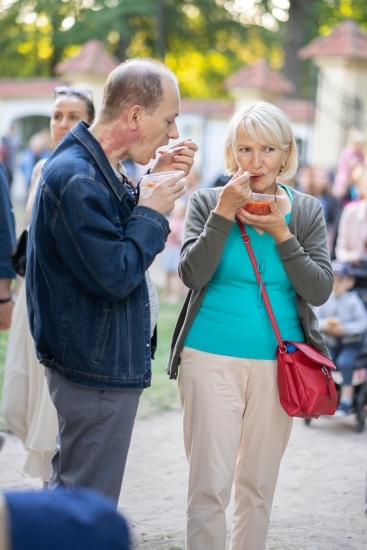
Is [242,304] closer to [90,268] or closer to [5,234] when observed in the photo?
[90,268]

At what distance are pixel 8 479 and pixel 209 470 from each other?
218 centimetres

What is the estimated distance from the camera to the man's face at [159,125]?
2998mm

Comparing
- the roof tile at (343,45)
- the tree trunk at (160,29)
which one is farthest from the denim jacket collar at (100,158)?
the tree trunk at (160,29)

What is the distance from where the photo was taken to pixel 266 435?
3576 millimetres

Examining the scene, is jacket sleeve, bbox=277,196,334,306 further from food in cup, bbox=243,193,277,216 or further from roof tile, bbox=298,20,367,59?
roof tile, bbox=298,20,367,59

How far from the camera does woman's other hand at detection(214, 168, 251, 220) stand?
3.34m

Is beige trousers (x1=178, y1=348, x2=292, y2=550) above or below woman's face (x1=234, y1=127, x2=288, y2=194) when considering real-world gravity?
below

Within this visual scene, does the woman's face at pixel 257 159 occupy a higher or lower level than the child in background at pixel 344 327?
higher

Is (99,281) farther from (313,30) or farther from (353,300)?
(313,30)

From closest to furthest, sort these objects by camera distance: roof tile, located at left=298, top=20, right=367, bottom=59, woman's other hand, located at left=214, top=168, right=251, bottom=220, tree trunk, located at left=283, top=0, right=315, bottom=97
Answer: woman's other hand, located at left=214, top=168, right=251, bottom=220
roof tile, located at left=298, top=20, right=367, bottom=59
tree trunk, located at left=283, top=0, right=315, bottom=97

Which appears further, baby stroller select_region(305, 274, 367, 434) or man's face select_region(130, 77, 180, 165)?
baby stroller select_region(305, 274, 367, 434)

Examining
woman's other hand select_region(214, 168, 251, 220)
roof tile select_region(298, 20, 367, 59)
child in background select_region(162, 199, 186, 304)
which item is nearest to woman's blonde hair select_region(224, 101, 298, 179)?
woman's other hand select_region(214, 168, 251, 220)

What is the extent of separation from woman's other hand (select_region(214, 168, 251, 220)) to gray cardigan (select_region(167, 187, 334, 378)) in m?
0.03

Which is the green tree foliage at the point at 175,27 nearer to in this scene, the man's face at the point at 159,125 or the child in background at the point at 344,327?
the child in background at the point at 344,327
